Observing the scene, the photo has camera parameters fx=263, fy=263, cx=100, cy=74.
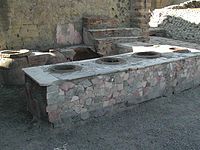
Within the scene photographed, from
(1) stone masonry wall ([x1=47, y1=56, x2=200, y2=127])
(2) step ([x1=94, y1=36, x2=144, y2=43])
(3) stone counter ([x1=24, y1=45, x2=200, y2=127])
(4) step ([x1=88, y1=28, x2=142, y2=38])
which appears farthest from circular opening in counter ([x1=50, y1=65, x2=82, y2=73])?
(4) step ([x1=88, y1=28, x2=142, y2=38])

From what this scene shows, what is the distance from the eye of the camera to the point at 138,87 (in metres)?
5.14

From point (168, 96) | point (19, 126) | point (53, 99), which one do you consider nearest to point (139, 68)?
point (168, 96)

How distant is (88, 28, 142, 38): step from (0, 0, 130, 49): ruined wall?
51 cm

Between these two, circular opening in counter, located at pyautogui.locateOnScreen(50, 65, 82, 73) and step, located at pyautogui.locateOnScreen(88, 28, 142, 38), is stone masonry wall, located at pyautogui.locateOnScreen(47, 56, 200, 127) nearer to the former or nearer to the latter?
circular opening in counter, located at pyautogui.locateOnScreen(50, 65, 82, 73)

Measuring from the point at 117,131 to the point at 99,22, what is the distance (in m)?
4.32

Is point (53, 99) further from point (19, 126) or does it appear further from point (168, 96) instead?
point (168, 96)

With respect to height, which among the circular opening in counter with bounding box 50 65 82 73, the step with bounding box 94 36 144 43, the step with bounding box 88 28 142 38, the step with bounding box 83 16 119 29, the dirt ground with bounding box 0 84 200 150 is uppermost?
the step with bounding box 83 16 119 29

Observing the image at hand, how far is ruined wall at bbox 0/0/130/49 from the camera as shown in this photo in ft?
21.2

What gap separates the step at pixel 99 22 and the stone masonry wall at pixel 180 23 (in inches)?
143

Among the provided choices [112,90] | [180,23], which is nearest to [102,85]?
[112,90]

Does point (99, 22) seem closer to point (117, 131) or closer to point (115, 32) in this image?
point (115, 32)

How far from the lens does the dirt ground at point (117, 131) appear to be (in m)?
3.87

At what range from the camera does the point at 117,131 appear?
14.0ft

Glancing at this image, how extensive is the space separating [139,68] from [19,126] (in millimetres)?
2430
